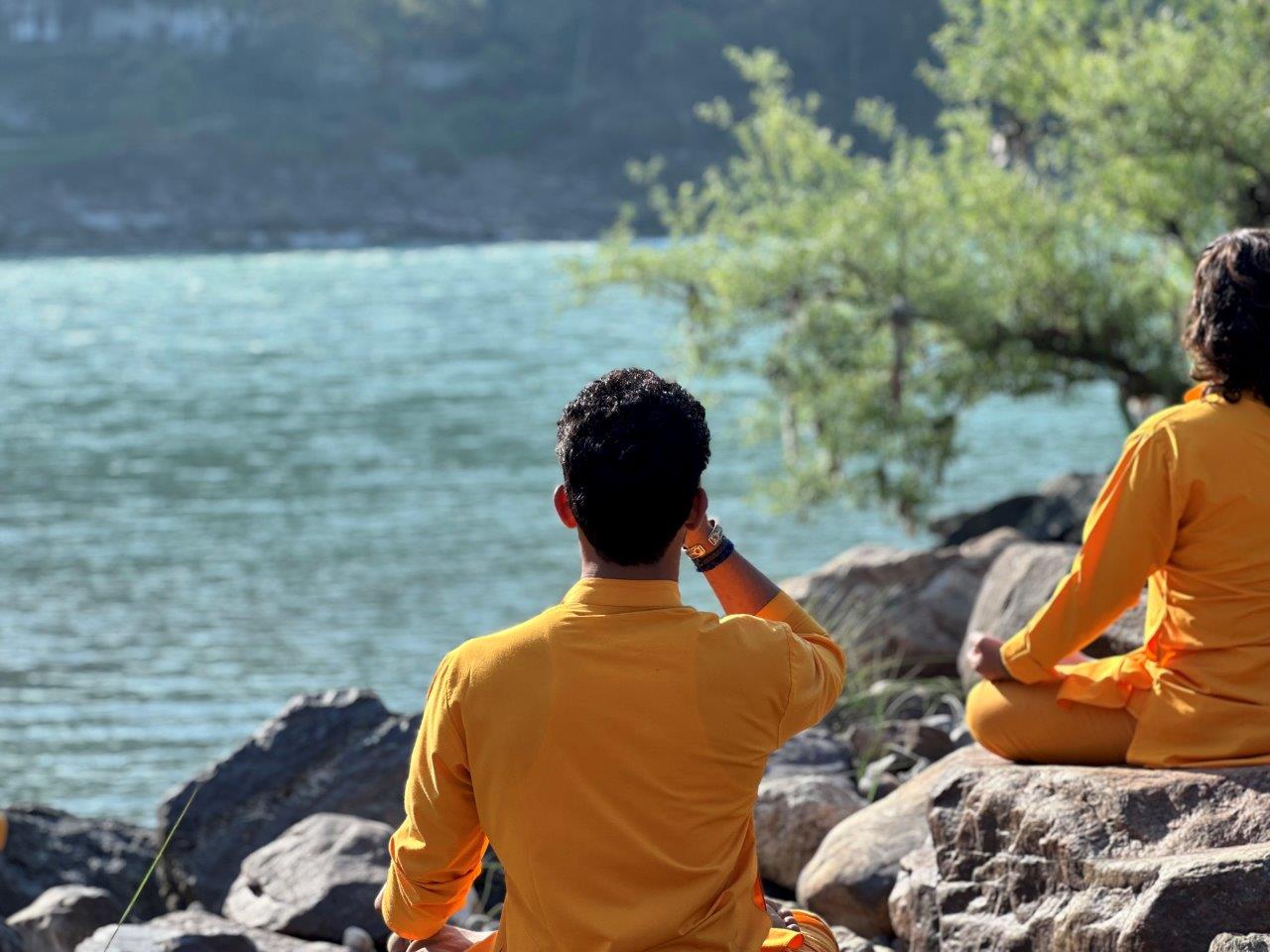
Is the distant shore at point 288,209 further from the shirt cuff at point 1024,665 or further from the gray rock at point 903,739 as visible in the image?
the shirt cuff at point 1024,665

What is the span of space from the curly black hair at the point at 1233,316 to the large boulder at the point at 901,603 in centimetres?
486

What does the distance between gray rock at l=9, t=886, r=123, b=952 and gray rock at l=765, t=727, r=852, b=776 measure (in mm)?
2377

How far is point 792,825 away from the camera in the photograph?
208 inches

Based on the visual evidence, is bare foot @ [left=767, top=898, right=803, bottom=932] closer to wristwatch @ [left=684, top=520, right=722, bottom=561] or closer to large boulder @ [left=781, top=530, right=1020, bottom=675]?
wristwatch @ [left=684, top=520, right=722, bottom=561]

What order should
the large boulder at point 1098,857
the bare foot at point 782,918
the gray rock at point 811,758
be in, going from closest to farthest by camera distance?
the bare foot at point 782,918 < the large boulder at point 1098,857 < the gray rock at point 811,758

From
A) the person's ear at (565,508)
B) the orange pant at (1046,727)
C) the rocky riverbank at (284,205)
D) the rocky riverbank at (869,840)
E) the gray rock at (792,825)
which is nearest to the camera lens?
the person's ear at (565,508)

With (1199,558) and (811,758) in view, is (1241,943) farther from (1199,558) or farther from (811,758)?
(811,758)

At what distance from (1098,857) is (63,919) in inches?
131

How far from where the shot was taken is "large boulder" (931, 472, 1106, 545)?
1184cm

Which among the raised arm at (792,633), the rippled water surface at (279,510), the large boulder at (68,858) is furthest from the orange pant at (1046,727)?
the rippled water surface at (279,510)

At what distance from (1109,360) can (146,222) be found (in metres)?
100

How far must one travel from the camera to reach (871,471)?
1523cm

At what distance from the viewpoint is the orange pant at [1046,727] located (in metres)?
3.74

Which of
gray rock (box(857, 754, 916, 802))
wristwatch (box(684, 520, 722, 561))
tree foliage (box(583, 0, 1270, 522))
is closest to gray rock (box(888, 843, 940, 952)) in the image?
wristwatch (box(684, 520, 722, 561))
